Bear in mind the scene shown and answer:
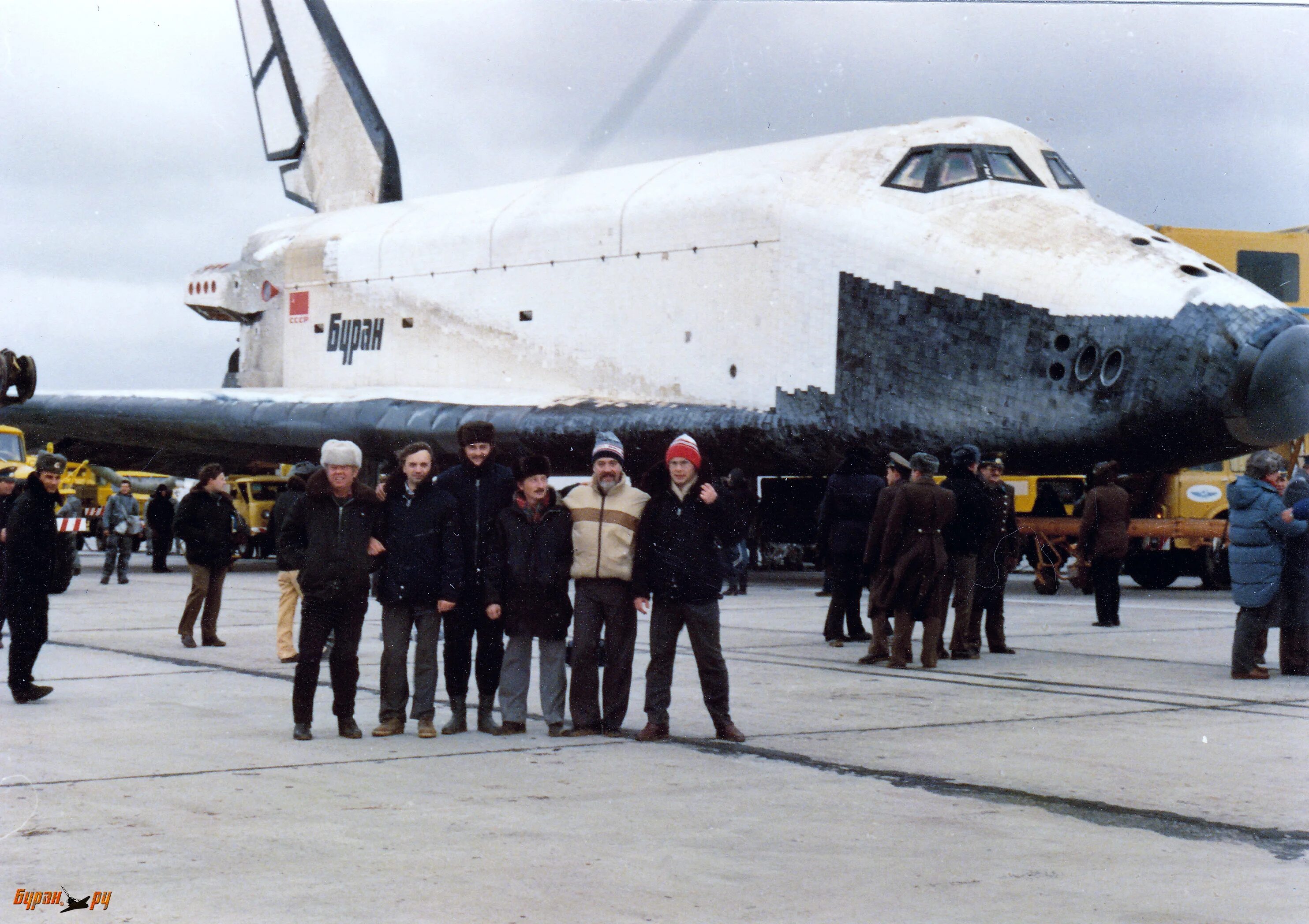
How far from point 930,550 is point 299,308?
14.7 metres

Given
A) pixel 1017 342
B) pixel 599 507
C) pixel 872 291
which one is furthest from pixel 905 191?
pixel 599 507

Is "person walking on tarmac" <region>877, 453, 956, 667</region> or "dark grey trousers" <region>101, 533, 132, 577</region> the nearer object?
"person walking on tarmac" <region>877, 453, 956, 667</region>

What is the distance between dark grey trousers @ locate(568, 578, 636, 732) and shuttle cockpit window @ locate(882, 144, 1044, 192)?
29.2ft

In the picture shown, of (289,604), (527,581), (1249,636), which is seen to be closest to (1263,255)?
(1249,636)

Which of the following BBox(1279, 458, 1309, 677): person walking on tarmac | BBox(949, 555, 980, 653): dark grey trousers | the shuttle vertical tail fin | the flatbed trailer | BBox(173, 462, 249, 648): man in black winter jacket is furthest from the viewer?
the shuttle vertical tail fin

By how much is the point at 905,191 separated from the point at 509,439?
534 cm

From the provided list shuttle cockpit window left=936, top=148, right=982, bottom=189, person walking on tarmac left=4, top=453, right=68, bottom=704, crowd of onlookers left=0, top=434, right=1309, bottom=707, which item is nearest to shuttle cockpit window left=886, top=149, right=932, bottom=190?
shuttle cockpit window left=936, top=148, right=982, bottom=189

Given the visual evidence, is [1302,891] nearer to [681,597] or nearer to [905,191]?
[681,597]

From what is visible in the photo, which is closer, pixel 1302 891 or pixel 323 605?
pixel 1302 891

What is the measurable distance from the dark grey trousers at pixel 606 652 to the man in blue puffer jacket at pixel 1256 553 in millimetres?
3832

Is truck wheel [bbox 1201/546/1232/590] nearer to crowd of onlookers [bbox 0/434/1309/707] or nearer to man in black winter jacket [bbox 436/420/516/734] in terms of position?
crowd of onlookers [bbox 0/434/1309/707]

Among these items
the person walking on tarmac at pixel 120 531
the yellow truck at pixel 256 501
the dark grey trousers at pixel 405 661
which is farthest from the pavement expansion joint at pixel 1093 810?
the yellow truck at pixel 256 501

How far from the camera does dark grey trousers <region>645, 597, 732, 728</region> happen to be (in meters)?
6.41

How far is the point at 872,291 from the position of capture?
14.3 m
